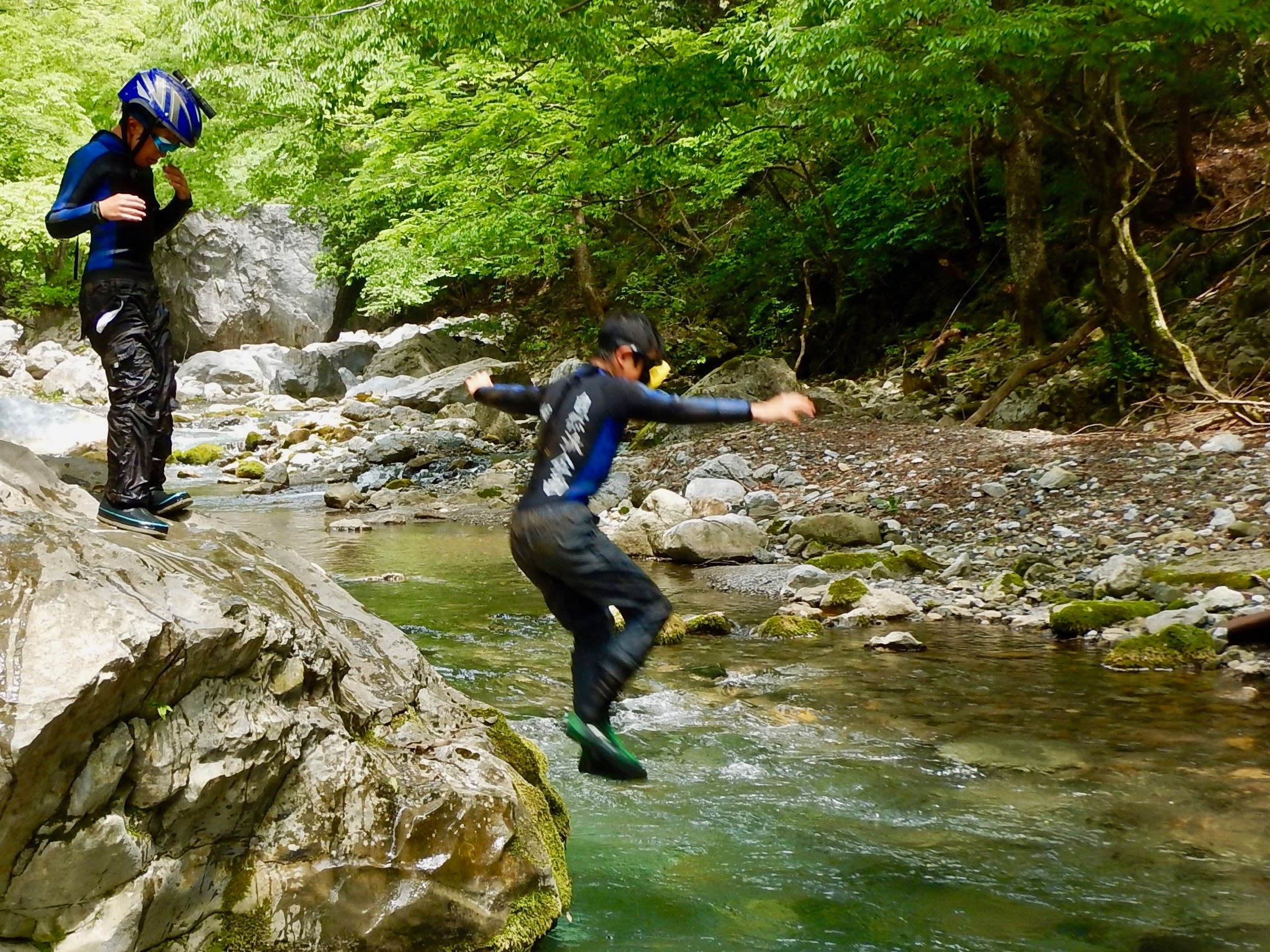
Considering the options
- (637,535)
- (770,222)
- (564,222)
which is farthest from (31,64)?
(637,535)

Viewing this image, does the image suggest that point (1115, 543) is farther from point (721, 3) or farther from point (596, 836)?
point (721, 3)

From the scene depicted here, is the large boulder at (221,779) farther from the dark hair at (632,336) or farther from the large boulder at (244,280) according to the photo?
the large boulder at (244,280)

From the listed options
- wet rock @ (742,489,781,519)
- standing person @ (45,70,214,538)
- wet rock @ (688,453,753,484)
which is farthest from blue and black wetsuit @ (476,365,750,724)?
wet rock @ (688,453,753,484)

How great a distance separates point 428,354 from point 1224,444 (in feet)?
77.4

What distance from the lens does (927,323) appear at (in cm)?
2089

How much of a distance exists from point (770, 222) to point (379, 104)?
8921 mm

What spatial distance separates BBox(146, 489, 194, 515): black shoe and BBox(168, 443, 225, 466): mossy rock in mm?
17439

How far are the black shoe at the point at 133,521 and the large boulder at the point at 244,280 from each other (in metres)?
30.8

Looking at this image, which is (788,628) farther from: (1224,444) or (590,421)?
(1224,444)

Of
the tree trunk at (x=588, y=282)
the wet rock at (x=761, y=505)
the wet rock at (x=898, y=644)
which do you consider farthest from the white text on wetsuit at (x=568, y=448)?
the tree trunk at (x=588, y=282)

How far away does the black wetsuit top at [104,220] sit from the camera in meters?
4.20

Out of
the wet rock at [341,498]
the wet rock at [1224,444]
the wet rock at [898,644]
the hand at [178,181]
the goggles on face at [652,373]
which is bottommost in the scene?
the wet rock at [341,498]

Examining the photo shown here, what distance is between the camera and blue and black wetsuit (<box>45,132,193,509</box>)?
425 cm

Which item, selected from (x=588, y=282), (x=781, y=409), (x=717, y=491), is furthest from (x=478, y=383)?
(x=588, y=282)
